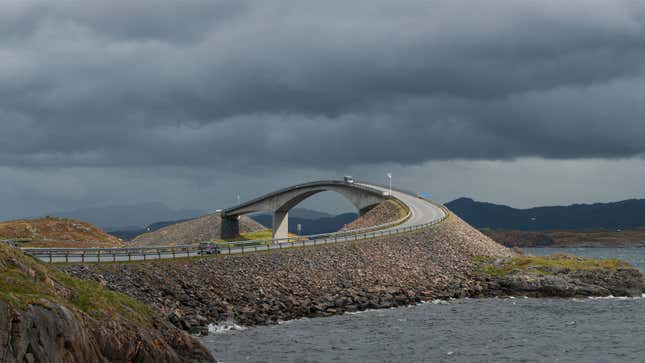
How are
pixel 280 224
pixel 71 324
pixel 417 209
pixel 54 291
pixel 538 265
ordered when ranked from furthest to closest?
pixel 280 224
pixel 417 209
pixel 538 265
pixel 54 291
pixel 71 324

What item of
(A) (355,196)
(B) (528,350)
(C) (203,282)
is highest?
(A) (355,196)

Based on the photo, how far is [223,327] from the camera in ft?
179

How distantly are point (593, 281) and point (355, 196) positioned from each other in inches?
2401

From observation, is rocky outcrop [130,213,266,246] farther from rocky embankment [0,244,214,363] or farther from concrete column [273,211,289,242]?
rocky embankment [0,244,214,363]

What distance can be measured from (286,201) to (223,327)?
95.2m

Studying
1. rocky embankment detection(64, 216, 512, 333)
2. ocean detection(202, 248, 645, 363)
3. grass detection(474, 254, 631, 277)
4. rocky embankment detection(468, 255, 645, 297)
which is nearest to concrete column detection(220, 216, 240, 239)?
rocky embankment detection(64, 216, 512, 333)

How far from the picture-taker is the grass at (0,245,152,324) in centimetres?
3062

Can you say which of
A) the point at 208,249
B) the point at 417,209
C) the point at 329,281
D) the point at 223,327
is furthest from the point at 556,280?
the point at 223,327

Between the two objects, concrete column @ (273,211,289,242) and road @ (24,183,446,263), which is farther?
concrete column @ (273,211,289,242)

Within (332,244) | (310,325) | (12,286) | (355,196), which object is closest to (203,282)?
(310,325)

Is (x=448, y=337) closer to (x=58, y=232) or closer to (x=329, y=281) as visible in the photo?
(x=329, y=281)

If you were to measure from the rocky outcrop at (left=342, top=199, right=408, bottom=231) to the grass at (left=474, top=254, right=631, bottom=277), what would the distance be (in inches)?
933

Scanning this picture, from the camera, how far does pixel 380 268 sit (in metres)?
80.9

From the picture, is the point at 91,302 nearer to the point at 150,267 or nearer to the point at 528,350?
the point at 150,267
